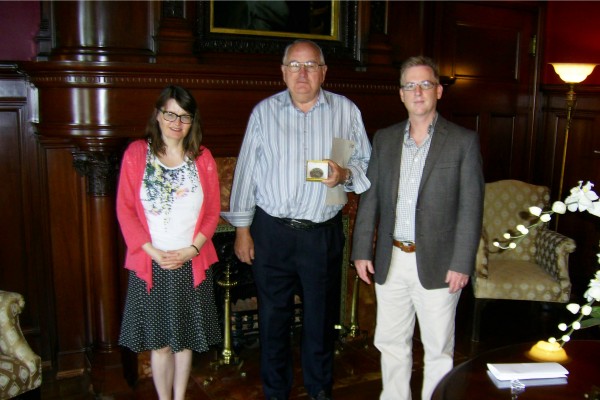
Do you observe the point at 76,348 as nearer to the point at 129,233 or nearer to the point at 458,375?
the point at 129,233

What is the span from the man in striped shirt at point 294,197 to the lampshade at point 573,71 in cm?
213

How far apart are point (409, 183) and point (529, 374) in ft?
2.86

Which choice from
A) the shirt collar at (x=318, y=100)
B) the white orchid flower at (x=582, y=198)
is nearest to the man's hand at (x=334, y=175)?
the shirt collar at (x=318, y=100)

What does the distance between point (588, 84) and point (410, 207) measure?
2.66 metres

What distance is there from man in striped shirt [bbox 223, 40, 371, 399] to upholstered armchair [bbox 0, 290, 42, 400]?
0.91 m

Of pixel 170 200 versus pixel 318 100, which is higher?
pixel 318 100

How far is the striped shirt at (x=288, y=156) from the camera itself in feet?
8.50

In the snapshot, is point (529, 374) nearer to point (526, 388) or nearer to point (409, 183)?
point (526, 388)

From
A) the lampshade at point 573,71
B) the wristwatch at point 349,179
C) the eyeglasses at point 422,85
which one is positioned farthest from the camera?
the lampshade at point 573,71

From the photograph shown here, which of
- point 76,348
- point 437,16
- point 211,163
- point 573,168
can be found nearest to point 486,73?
point 437,16

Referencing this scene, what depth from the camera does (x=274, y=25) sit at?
3301 mm

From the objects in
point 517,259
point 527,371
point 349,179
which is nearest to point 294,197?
point 349,179

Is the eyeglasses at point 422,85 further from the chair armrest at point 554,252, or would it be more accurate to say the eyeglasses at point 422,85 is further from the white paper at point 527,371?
the chair armrest at point 554,252

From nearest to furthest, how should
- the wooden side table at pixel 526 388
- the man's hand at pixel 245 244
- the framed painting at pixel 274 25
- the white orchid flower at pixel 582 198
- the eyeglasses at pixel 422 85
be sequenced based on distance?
the white orchid flower at pixel 582 198, the wooden side table at pixel 526 388, the eyeglasses at pixel 422 85, the man's hand at pixel 245 244, the framed painting at pixel 274 25
